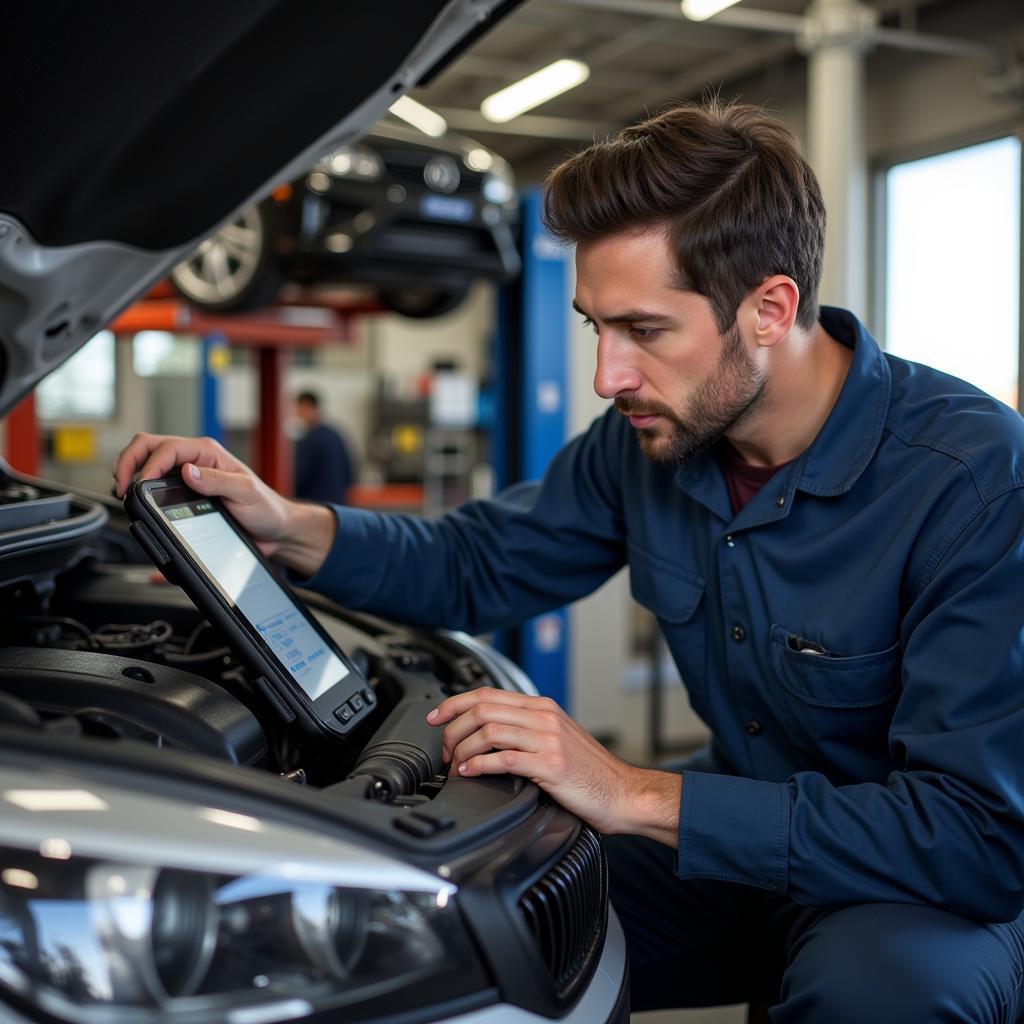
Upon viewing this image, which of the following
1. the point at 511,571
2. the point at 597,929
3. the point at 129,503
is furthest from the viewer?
the point at 511,571

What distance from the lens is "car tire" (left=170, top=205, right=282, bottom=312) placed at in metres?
3.54

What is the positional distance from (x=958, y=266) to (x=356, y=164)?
14.5 ft

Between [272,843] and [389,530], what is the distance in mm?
838

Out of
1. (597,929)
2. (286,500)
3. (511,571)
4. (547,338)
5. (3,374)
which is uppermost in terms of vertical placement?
(547,338)

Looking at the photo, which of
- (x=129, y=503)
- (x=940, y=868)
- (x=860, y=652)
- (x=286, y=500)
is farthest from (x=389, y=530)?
(x=940, y=868)

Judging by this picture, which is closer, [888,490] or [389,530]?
[888,490]

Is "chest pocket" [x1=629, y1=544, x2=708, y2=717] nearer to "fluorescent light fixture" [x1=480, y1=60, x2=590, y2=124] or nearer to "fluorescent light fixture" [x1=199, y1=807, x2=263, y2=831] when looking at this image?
"fluorescent light fixture" [x1=199, y1=807, x2=263, y2=831]

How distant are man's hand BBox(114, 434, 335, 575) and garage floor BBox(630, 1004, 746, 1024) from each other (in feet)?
3.97

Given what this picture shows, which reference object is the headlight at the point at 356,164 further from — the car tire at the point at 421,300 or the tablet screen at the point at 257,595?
the tablet screen at the point at 257,595

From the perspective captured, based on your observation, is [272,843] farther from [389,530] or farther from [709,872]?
[389,530]

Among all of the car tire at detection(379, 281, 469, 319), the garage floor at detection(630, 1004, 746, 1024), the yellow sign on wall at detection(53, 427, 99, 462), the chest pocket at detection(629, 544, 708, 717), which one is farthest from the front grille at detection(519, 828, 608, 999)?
the yellow sign on wall at detection(53, 427, 99, 462)

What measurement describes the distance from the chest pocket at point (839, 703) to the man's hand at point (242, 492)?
61 centimetres

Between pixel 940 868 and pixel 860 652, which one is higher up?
pixel 860 652

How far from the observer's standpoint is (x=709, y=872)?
107cm
